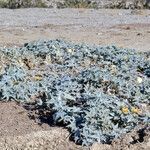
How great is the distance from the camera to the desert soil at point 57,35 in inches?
209

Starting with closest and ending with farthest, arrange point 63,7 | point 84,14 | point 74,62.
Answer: point 74,62 < point 84,14 < point 63,7

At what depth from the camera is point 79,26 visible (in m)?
17.7

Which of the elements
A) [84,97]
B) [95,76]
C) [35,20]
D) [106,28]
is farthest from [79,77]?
[35,20]

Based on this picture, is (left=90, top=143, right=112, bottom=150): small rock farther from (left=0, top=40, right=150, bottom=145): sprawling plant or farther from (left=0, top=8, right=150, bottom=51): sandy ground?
(left=0, top=8, right=150, bottom=51): sandy ground

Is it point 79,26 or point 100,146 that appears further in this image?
point 79,26

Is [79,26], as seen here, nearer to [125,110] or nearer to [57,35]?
[57,35]

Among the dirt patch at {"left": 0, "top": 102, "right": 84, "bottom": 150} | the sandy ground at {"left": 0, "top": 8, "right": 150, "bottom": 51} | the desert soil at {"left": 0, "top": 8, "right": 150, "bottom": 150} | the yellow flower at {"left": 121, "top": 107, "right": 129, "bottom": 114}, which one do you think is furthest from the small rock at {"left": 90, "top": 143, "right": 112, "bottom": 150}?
the sandy ground at {"left": 0, "top": 8, "right": 150, "bottom": 51}

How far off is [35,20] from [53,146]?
13868mm

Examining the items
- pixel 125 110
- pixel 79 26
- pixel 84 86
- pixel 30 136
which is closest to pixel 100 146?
pixel 125 110

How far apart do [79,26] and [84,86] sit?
1145 centimetres

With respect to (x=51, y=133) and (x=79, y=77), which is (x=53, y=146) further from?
(x=79, y=77)

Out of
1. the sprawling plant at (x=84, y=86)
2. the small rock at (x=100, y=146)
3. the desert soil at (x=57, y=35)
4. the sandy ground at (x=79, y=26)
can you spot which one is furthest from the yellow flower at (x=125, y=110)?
the sandy ground at (x=79, y=26)

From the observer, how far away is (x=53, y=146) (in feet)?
17.5

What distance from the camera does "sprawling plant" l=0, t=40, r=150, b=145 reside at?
544 centimetres
